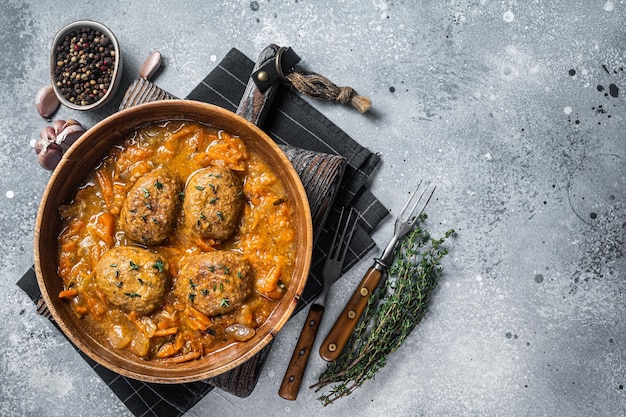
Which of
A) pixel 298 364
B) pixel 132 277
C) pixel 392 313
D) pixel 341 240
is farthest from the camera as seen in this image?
pixel 298 364

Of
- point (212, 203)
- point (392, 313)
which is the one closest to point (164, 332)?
point (212, 203)

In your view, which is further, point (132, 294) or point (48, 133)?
point (48, 133)

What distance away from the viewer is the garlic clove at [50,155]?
3.68 m

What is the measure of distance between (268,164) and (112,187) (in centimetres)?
81

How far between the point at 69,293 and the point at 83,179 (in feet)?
1.91

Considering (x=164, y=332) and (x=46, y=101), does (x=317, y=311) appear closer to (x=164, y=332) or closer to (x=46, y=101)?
(x=164, y=332)

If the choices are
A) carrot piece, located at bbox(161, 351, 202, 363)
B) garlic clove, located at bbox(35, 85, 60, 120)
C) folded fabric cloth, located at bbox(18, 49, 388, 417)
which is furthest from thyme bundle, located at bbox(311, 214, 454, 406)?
garlic clove, located at bbox(35, 85, 60, 120)

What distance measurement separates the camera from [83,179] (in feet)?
10.3

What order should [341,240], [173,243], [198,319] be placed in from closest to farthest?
[198,319]
[173,243]
[341,240]

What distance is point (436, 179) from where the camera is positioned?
3795 mm

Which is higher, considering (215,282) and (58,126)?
(215,282)

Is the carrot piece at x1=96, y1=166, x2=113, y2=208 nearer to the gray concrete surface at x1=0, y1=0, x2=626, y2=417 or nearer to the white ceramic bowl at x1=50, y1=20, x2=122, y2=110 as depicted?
the white ceramic bowl at x1=50, y1=20, x2=122, y2=110

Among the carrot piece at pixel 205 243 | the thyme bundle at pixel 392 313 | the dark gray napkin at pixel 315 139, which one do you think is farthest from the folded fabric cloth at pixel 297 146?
the carrot piece at pixel 205 243

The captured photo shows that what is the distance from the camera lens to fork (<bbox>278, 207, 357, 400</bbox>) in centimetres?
365
